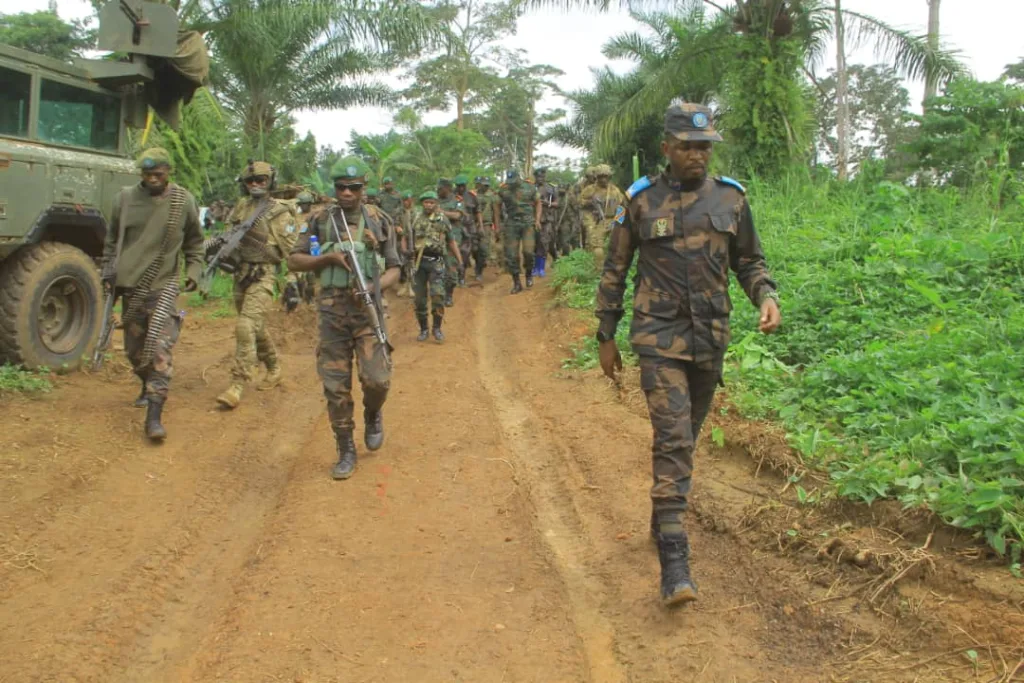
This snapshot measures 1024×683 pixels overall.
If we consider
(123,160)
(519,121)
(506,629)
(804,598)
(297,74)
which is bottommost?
(506,629)

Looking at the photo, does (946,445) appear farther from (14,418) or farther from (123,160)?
(123,160)

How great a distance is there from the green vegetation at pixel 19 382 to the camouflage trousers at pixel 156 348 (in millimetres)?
887

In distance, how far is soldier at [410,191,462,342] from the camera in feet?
35.4

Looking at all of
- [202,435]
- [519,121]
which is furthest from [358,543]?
[519,121]

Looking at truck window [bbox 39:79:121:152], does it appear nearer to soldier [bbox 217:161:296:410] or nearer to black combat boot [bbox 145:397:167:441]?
soldier [bbox 217:161:296:410]

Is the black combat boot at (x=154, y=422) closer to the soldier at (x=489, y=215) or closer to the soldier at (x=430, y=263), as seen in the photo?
the soldier at (x=430, y=263)

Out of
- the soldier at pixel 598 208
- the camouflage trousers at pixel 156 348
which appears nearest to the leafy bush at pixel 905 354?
the soldier at pixel 598 208

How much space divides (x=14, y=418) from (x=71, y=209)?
7.11ft

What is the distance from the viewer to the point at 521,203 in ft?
47.8

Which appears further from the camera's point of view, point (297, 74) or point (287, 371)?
point (297, 74)

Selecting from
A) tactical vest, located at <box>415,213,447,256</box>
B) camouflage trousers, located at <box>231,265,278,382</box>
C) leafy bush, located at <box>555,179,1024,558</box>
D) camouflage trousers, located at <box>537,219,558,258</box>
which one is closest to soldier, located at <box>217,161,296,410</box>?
camouflage trousers, located at <box>231,265,278,382</box>

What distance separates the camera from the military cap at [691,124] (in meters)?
3.66

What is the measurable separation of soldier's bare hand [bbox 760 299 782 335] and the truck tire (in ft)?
19.9

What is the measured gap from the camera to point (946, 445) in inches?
162
